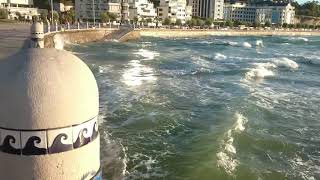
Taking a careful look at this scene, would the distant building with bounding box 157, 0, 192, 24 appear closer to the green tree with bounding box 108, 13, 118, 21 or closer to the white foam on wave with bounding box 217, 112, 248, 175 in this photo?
the green tree with bounding box 108, 13, 118, 21

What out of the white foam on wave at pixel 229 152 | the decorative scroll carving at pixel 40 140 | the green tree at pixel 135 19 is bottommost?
the white foam on wave at pixel 229 152

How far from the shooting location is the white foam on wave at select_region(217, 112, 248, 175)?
11.7 metres

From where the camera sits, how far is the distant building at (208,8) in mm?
174125

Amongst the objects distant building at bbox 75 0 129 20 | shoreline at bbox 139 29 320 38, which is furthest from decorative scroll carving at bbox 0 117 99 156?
distant building at bbox 75 0 129 20

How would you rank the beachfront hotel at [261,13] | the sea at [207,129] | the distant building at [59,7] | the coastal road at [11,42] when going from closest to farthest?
1. the sea at [207,129]
2. the coastal road at [11,42]
3. the distant building at [59,7]
4. the beachfront hotel at [261,13]

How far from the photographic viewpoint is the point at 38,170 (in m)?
3.78

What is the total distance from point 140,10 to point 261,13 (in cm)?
7526

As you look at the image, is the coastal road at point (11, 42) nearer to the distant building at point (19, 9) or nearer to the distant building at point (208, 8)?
the distant building at point (19, 9)

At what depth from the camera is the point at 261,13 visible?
18600cm

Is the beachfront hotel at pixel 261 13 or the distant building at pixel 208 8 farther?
the beachfront hotel at pixel 261 13

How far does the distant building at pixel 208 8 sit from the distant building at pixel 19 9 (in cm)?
7774

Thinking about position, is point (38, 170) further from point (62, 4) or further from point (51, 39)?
point (62, 4)

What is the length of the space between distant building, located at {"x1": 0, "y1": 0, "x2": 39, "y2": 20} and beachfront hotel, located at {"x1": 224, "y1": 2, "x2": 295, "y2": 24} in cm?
9597

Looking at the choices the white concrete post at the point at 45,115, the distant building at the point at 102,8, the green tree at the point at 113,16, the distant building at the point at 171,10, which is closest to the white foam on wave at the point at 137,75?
the white concrete post at the point at 45,115
